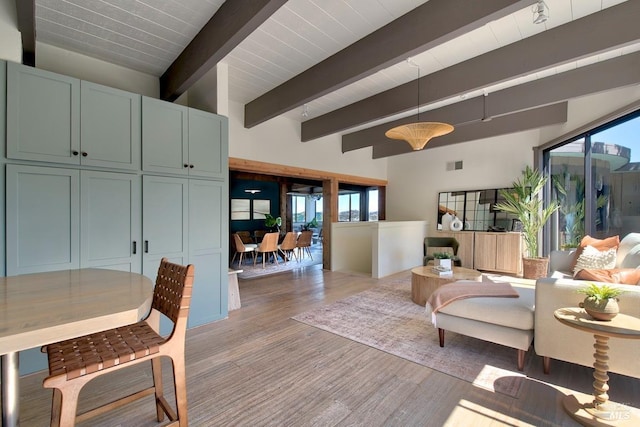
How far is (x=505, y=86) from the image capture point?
4164 millimetres

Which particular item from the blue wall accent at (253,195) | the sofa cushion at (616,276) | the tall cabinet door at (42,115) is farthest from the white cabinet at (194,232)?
the blue wall accent at (253,195)

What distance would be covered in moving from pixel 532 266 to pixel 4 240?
22.9ft

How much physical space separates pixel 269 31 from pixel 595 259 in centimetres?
428

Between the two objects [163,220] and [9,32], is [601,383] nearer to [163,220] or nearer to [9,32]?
[163,220]

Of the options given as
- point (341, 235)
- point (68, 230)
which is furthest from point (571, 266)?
point (68, 230)

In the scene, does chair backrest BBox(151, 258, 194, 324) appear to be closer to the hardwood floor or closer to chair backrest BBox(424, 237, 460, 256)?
the hardwood floor

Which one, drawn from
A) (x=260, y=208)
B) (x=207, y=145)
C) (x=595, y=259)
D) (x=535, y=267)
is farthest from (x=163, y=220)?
(x=260, y=208)

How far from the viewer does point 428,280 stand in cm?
382

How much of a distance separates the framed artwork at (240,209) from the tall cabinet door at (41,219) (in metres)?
6.20

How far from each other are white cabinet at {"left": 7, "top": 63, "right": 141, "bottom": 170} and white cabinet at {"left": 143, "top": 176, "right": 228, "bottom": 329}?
39cm

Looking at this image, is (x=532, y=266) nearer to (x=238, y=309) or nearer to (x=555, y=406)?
(x=555, y=406)

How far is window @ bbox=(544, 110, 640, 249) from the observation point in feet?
11.9

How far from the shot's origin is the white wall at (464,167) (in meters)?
5.54

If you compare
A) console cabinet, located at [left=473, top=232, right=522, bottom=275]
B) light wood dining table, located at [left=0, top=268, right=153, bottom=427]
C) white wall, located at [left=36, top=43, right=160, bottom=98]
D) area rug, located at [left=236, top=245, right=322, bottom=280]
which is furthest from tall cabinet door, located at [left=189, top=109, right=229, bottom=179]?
console cabinet, located at [left=473, top=232, right=522, bottom=275]
